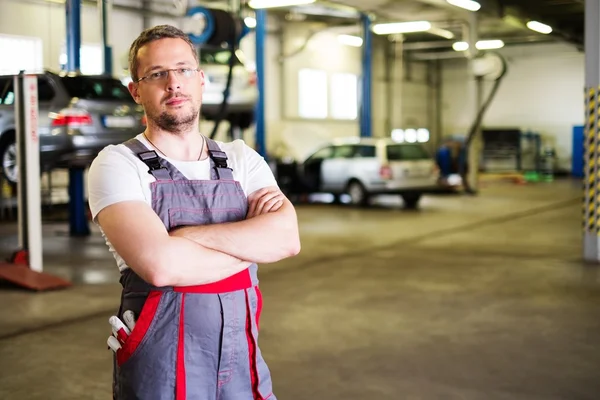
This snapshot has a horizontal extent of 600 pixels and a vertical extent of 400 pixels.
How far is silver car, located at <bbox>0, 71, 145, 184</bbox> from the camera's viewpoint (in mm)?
9961

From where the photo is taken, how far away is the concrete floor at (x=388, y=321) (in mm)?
4652

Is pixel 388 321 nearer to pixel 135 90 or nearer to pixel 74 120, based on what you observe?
pixel 135 90

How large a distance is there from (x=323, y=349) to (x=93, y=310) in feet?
7.43

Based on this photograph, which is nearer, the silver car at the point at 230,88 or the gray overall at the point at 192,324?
the gray overall at the point at 192,324

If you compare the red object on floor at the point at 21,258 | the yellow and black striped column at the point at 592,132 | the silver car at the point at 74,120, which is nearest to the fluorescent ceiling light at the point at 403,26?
the yellow and black striped column at the point at 592,132

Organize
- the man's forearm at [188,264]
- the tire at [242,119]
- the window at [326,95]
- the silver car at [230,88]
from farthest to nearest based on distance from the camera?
the window at [326,95] → the tire at [242,119] → the silver car at [230,88] → the man's forearm at [188,264]

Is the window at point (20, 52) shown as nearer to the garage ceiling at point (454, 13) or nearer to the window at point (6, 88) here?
the garage ceiling at point (454, 13)

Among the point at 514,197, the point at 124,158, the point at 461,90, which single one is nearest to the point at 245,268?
the point at 124,158

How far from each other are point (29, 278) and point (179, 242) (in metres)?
6.07

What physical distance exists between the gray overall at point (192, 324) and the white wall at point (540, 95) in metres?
27.5

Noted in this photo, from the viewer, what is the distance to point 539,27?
19703 millimetres

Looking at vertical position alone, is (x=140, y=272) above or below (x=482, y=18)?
below

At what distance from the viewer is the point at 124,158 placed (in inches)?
81.4

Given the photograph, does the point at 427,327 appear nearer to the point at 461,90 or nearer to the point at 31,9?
the point at 31,9
